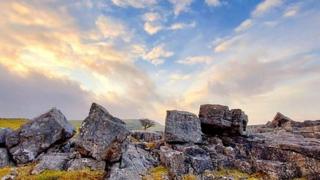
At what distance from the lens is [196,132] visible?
151ft

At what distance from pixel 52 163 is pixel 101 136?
18.9ft

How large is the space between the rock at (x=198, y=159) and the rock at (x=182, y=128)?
241cm

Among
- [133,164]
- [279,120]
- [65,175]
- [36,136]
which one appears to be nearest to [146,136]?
[36,136]

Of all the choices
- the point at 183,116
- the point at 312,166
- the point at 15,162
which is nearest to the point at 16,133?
the point at 15,162

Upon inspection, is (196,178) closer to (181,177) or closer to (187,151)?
(181,177)

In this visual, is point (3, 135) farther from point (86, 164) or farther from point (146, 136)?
point (146, 136)

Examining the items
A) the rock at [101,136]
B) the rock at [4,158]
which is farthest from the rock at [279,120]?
the rock at [4,158]

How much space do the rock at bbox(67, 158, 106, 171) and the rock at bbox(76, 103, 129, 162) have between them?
51 centimetres

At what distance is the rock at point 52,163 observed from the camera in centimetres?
3906

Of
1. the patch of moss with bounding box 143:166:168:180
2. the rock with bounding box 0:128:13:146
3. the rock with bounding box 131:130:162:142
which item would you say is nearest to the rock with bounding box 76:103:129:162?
the patch of moss with bounding box 143:166:168:180

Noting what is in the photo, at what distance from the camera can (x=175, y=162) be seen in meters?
39.6

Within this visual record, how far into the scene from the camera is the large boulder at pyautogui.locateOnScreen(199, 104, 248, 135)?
4834 cm

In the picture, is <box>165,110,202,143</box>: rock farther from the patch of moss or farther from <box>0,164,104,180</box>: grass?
<box>0,164,104,180</box>: grass

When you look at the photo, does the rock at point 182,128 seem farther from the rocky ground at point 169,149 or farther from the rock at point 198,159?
the rock at point 198,159
